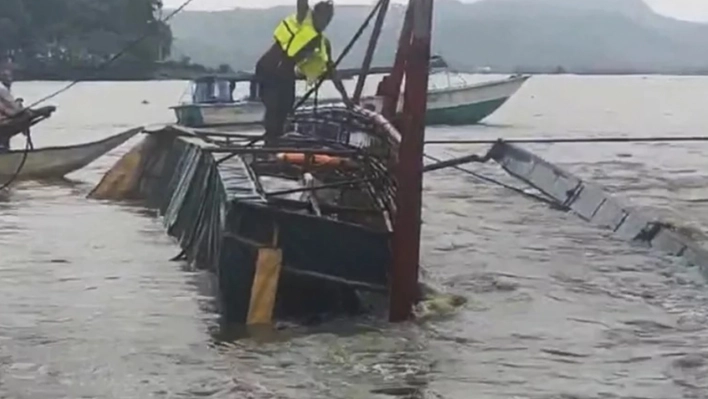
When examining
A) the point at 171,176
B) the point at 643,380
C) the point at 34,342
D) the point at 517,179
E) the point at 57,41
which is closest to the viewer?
the point at 643,380

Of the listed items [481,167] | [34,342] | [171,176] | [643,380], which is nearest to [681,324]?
[643,380]

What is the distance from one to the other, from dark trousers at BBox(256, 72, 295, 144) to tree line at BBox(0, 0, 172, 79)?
92.5 m

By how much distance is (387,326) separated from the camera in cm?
1288

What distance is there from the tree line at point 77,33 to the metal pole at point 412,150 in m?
97.4

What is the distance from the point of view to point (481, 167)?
1293 inches

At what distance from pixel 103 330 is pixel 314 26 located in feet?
16.6

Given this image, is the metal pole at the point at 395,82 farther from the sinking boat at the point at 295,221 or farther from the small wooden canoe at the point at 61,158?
the small wooden canoe at the point at 61,158

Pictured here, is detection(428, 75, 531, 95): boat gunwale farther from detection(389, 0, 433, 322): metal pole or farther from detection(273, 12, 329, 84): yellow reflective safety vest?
detection(389, 0, 433, 322): metal pole

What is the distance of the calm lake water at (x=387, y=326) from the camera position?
11234mm

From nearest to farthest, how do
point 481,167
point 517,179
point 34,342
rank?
point 34,342, point 517,179, point 481,167

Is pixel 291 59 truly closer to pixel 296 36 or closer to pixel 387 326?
pixel 296 36

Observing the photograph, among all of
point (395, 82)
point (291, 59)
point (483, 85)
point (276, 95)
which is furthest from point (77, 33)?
point (291, 59)

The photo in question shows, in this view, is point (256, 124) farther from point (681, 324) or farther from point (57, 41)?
point (57, 41)

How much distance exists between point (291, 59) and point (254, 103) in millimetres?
25882
